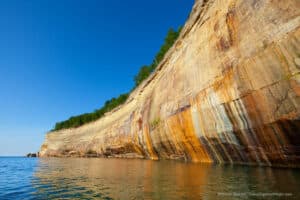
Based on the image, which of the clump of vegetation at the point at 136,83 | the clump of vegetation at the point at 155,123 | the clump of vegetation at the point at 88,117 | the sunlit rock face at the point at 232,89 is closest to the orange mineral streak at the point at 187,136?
the sunlit rock face at the point at 232,89

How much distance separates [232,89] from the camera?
40.4 ft

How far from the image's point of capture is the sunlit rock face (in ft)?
31.7

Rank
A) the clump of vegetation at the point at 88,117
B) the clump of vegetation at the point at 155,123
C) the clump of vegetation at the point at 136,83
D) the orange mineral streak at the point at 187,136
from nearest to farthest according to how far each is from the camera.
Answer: the orange mineral streak at the point at 187,136, the clump of vegetation at the point at 155,123, the clump of vegetation at the point at 136,83, the clump of vegetation at the point at 88,117

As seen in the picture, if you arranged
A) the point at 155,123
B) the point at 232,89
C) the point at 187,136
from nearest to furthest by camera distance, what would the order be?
the point at 232,89 < the point at 187,136 < the point at 155,123

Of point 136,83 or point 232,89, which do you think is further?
point 136,83

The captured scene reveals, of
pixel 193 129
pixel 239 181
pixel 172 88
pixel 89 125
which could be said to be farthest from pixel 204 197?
pixel 89 125

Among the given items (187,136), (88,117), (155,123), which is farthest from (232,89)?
(88,117)

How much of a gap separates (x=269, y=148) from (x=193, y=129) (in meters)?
6.32

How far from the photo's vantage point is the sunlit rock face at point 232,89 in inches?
380

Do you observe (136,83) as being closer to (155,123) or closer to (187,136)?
(155,123)

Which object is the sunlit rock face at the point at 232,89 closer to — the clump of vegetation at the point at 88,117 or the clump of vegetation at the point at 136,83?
the clump of vegetation at the point at 136,83

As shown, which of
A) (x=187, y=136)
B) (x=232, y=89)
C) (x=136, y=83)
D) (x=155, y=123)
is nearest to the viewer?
(x=232, y=89)

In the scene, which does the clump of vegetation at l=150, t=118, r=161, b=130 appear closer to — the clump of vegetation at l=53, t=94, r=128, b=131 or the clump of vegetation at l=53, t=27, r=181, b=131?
the clump of vegetation at l=53, t=27, r=181, b=131

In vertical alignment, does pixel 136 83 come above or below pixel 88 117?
above
